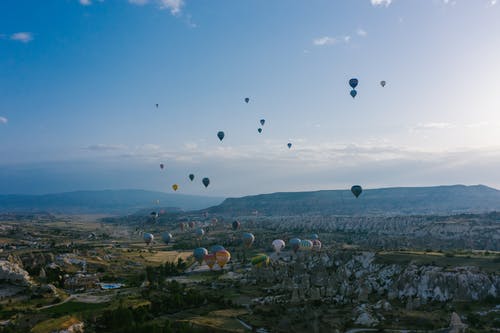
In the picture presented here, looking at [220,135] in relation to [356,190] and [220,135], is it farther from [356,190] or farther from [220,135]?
[356,190]

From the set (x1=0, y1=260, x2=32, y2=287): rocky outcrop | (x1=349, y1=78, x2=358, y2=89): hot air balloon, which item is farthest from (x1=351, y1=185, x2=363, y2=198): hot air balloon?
(x1=0, y1=260, x2=32, y2=287): rocky outcrop

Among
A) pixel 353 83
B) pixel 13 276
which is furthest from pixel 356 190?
pixel 13 276

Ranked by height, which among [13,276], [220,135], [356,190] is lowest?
[13,276]

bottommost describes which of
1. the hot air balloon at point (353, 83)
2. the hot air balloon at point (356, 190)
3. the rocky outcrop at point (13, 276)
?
the rocky outcrop at point (13, 276)

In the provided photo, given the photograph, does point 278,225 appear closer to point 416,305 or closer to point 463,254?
point 463,254

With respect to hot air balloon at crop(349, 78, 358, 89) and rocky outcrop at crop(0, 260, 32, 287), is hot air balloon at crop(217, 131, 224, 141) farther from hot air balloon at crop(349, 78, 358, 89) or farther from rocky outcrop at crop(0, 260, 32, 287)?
rocky outcrop at crop(0, 260, 32, 287)

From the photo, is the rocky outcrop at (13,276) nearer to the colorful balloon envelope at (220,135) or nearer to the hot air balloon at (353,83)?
the colorful balloon envelope at (220,135)

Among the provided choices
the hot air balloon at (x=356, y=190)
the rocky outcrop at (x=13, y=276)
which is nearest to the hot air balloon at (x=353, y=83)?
the hot air balloon at (x=356, y=190)

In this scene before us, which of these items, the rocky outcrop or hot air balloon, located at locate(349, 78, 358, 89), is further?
hot air balloon, located at locate(349, 78, 358, 89)

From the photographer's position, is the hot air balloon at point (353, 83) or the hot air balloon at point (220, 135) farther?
the hot air balloon at point (220, 135)

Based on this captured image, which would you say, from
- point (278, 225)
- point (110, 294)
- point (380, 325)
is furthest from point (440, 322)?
point (278, 225)

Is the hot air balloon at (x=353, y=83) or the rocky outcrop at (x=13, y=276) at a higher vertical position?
the hot air balloon at (x=353, y=83)
